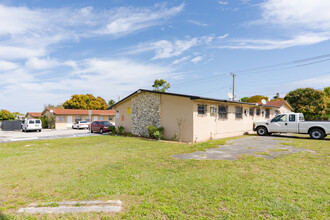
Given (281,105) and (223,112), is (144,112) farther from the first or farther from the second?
(281,105)

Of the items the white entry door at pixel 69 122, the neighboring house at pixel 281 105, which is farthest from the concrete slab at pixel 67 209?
the white entry door at pixel 69 122

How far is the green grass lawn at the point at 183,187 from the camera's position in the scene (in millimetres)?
3572

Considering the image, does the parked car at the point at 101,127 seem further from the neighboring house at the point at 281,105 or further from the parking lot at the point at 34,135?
the neighboring house at the point at 281,105

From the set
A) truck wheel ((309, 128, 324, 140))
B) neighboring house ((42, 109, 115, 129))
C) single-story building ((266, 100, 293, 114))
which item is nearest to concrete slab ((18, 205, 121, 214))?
truck wheel ((309, 128, 324, 140))

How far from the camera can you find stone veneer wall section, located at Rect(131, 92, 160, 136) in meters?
16.4

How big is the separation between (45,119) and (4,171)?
117 feet

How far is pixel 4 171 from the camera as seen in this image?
6.42 meters

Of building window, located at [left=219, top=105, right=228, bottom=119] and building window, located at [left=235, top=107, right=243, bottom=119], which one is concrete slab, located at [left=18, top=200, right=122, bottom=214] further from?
building window, located at [left=235, top=107, right=243, bottom=119]

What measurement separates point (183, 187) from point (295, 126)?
1453 centimetres

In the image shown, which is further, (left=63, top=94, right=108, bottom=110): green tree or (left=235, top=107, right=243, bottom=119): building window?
(left=63, top=94, right=108, bottom=110): green tree

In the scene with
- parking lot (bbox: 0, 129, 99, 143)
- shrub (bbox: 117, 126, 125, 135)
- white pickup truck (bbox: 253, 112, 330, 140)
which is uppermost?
white pickup truck (bbox: 253, 112, 330, 140)

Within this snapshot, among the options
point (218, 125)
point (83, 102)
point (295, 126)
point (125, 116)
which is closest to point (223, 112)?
point (218, 125)

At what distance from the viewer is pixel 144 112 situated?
57.8 ft

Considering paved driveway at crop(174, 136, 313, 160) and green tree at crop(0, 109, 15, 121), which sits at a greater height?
green tree at crop(0, 109, 15, 121)
